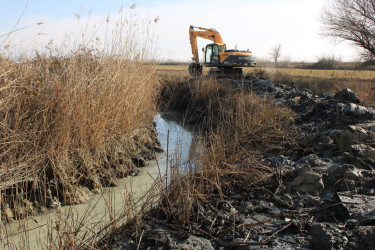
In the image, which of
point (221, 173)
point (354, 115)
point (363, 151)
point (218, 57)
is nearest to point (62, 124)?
point (221, 173)

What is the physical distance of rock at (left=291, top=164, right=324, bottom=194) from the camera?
10.2ft

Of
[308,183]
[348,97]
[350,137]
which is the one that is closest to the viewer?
[308,183]

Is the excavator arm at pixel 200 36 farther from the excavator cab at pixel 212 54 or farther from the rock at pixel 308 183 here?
the rock at pixel 308 183

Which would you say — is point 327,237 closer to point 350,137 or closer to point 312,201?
point 312,201

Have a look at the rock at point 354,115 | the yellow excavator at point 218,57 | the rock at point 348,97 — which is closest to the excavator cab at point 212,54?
the yellow excavator at point 218,57

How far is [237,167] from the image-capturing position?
360 centimetres

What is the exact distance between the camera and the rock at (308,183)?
3.12 metres

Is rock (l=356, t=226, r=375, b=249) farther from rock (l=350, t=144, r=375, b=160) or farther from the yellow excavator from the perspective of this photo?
the yellow excavator

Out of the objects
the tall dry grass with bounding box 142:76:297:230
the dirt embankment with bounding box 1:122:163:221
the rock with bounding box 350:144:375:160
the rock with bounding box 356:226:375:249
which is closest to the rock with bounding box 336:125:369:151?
the rock with bounding box 350:144:375:160

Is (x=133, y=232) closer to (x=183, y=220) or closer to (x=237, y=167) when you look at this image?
(x=183, y=220)

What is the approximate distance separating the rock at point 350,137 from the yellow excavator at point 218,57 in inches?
388

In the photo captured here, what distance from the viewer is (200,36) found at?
653 inches

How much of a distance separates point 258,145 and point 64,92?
2699 mm

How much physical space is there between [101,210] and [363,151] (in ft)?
9.67
